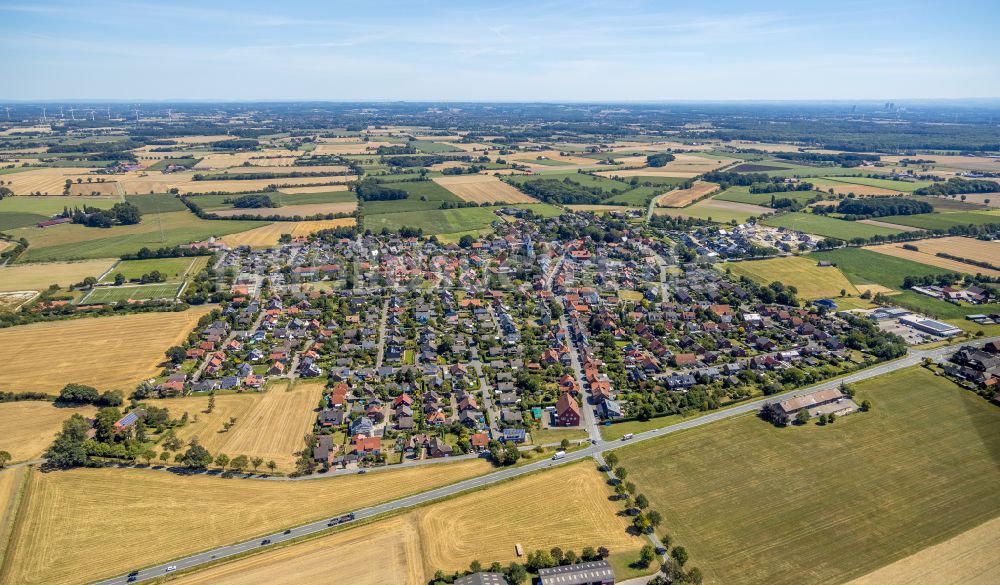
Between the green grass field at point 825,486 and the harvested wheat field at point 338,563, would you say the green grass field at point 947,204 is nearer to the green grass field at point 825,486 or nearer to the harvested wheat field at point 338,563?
the green grass field at point 825,486

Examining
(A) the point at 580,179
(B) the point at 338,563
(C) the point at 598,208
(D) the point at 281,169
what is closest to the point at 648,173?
(A) the point at 580,179

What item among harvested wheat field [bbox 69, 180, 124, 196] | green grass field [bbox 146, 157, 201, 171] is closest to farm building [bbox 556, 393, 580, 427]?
harvested wheat field [bbox 69, 180, 124, 196]

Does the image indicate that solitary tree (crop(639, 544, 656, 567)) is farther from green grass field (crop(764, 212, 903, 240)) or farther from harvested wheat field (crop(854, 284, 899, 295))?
green grass field (crop(764, 212, 903, 240))

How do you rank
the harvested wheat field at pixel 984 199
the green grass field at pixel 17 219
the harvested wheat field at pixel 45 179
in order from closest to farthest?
the green grass field at pixel 17 219 < the harvested wheat field at pixel 984 199 < the harvested wheat field at pixel 45 179

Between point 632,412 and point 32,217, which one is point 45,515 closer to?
point 632,412

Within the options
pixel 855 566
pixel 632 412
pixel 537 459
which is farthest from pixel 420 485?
pixel 855 566

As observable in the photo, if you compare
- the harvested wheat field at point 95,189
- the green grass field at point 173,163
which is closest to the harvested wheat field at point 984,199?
the harvested wheat field at point 95,189
